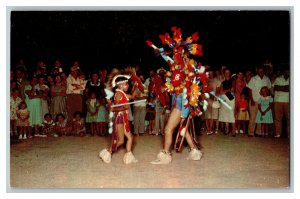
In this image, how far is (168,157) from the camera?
8039mm

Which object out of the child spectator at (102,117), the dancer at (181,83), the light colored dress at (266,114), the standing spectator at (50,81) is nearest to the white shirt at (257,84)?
the light colored dress at (266,114)

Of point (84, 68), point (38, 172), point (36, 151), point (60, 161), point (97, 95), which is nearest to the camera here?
point (38, 172)

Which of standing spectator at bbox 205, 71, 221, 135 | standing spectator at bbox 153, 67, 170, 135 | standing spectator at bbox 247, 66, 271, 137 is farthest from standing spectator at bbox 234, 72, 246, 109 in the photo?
standing spectator at bbox 153, 67, 170, 135

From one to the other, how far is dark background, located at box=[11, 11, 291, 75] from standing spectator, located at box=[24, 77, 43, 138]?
24.4 inches

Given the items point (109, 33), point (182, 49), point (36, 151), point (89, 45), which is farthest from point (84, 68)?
point (182, 49)

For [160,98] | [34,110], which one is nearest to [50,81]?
[34,110]

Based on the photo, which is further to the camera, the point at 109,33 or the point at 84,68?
the point at 84,68

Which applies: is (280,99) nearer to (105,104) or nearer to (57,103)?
(105,104)

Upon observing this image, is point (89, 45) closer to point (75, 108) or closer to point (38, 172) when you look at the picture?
point (75, 108)

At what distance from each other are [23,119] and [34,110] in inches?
15.3

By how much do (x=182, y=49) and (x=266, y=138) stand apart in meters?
3.27

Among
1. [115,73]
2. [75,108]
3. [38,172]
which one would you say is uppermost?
[115,73]

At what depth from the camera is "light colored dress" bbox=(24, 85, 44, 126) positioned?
10.0 metres

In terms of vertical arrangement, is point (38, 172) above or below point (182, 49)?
below
